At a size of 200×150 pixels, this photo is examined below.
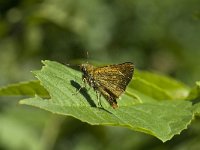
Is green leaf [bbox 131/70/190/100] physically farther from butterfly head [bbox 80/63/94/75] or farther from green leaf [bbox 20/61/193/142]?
butterfly head [bbox 80/63/94/75]

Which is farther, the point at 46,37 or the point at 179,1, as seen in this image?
the point at 179,1

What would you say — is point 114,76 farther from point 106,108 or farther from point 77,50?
point 77,50

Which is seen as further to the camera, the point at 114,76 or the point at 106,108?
the point at 114,76

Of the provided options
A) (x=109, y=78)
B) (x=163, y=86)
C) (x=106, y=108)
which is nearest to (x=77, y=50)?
(x=163, y=86)

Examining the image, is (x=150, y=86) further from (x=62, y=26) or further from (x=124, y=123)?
(x=62, y=26)

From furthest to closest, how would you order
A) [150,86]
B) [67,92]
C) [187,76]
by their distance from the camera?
[187,76] < [150,86] < [67,92]

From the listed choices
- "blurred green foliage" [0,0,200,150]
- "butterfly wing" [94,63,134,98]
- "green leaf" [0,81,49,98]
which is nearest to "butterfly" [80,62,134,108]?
"butterfly wing" [94,63,134,98]

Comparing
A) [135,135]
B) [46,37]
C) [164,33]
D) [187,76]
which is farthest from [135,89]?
[164,33]

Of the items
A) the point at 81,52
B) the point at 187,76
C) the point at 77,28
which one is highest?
the point at 77,28
